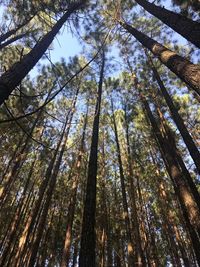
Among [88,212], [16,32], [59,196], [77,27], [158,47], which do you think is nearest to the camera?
[88,212]

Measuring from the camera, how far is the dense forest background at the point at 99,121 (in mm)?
4387

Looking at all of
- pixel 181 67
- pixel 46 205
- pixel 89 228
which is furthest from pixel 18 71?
pixel 46 205

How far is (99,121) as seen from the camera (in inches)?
469

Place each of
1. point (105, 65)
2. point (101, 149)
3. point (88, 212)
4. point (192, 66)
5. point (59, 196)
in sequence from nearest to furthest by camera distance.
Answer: point (192, 66) → point (88, 212) → point (105, 65) → point (59, 196) → point (101, 149)

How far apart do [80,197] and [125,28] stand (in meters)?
10.7

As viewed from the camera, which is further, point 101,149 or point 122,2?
point 101,149

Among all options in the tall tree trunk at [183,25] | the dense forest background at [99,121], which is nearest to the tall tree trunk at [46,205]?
the dense forest background at [99,121]

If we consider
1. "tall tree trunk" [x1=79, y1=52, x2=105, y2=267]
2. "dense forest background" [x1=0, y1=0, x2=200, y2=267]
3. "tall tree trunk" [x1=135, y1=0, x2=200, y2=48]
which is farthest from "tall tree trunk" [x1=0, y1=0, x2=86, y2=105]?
"tall tree trunk" [x1=79, y1=52, x2=105, y2=267]

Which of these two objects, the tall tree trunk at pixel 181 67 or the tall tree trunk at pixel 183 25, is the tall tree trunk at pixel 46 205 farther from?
the tall tree trunk at pixel 183 25

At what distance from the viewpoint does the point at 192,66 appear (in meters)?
3.24

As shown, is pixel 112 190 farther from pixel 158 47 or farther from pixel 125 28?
pixel 158 47

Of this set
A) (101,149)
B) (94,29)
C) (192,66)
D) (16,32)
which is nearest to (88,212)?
(192,66)

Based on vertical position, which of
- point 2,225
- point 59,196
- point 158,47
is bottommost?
point 158,47

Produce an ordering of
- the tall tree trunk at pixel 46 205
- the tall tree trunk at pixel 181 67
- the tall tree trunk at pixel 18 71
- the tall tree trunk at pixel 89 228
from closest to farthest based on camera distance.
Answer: the tall tree trunk at pixel 18 71 → the tall tree trunk at pixel 181 67 → the tall tree trunk at pixel 89 228 → the tall tree trunk at pixel 46 205
